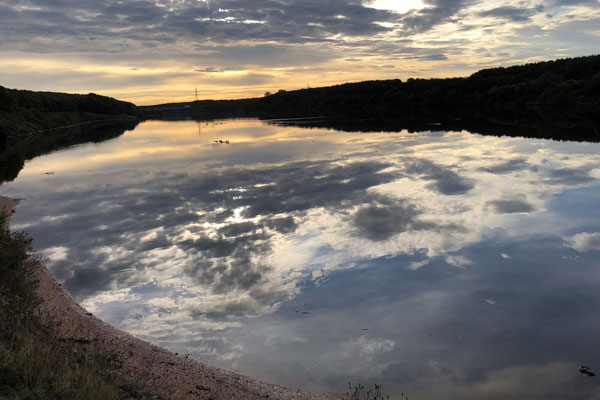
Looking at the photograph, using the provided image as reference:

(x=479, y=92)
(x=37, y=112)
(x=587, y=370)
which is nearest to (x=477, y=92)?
(x=479, y=92)

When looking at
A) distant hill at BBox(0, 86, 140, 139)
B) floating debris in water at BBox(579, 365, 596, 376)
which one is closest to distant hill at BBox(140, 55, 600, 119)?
distant hill at BBox(0, 86, 140, 139)

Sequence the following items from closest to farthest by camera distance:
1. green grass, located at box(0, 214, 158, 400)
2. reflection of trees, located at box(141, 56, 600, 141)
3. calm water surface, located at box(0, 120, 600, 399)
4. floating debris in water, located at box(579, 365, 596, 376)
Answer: green grass, located at box(0, 214, 158, 400)
floating debris in water, located at box(579, 365, 596, 376)
calm water surface, located at box(0, 120, 600, 399)
reflection of trees, located at box(141, 56, 600, 141)

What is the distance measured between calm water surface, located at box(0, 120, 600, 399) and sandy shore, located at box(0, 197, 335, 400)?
588mm

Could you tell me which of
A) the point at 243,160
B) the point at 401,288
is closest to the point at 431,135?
the point at 243,160

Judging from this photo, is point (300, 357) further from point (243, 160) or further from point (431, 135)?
point (431, 135)

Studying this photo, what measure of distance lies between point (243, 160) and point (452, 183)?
857 inches

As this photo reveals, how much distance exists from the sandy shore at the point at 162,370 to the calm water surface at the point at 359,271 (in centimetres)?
59

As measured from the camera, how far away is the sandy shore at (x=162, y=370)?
8.84 meters

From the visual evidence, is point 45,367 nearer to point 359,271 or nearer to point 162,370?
point 162,370

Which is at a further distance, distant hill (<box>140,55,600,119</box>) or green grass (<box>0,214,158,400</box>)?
distant hill (<box>140,55,600,119</box>)

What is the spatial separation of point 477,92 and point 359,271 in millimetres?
133272

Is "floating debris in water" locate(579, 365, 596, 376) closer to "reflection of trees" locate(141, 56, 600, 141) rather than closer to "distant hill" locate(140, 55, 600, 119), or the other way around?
"reflection of trees" locate(141, 56, 600, 141)

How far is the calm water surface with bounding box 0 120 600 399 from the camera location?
33.8 ft

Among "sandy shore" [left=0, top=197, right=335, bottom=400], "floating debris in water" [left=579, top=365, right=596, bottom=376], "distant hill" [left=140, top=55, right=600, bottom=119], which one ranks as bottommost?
"floating debris in water" [left=579, top=365, right=596, bottom=376]
